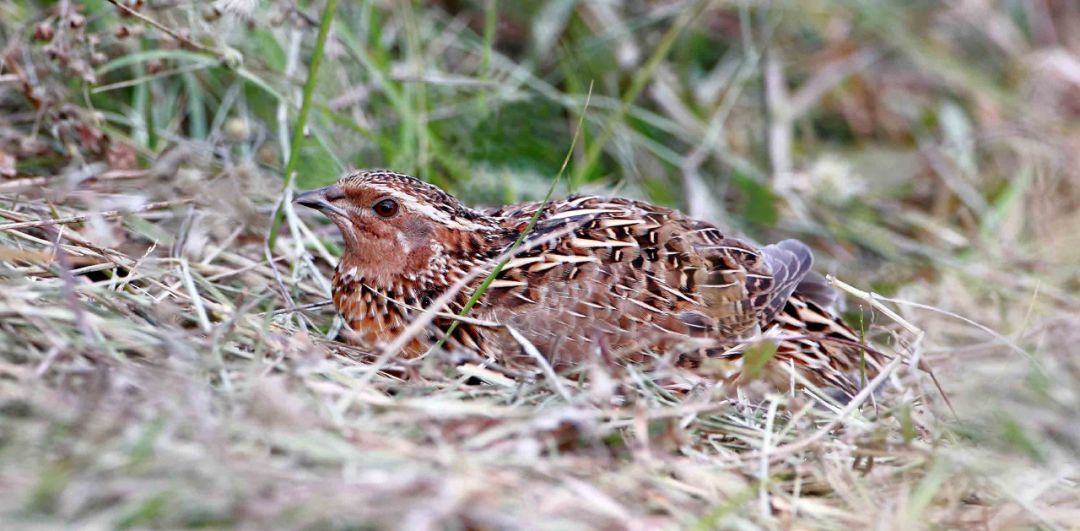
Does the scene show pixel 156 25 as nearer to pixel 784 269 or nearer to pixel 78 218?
pixel 78 218

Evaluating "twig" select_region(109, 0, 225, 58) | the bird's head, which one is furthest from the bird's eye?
"twig" select_region(109, 0, 225, 58)

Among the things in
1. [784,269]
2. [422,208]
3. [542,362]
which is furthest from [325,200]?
[784,269]

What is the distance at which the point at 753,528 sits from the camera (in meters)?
2.60

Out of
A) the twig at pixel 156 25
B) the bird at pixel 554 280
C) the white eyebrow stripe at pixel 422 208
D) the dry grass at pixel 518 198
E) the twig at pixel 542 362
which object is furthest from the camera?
the twig at pixel 156 25

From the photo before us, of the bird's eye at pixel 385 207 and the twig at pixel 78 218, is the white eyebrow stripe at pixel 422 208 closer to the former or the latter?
the bird's eye at pixel 385 207

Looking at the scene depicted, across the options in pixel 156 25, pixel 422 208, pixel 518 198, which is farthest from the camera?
pixel 518 198

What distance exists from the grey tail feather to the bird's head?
103cm

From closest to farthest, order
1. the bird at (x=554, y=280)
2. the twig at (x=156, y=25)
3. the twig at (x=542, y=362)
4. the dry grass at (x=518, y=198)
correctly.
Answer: the dry grass at (x=518, y=198), the twig at (x=542, y=362), the bird at (x=554, y=280), the twig at (x=156, y=25)

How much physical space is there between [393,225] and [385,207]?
61 millimetres

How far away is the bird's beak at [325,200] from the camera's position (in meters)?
3.54

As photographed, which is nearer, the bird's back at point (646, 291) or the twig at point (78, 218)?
the twig at point (78, 218)

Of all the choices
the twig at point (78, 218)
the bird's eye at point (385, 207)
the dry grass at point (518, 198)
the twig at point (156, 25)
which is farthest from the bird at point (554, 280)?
the twig at point (156, 25)

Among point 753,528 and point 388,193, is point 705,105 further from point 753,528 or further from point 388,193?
point 753,528

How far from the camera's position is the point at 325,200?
355 cm
